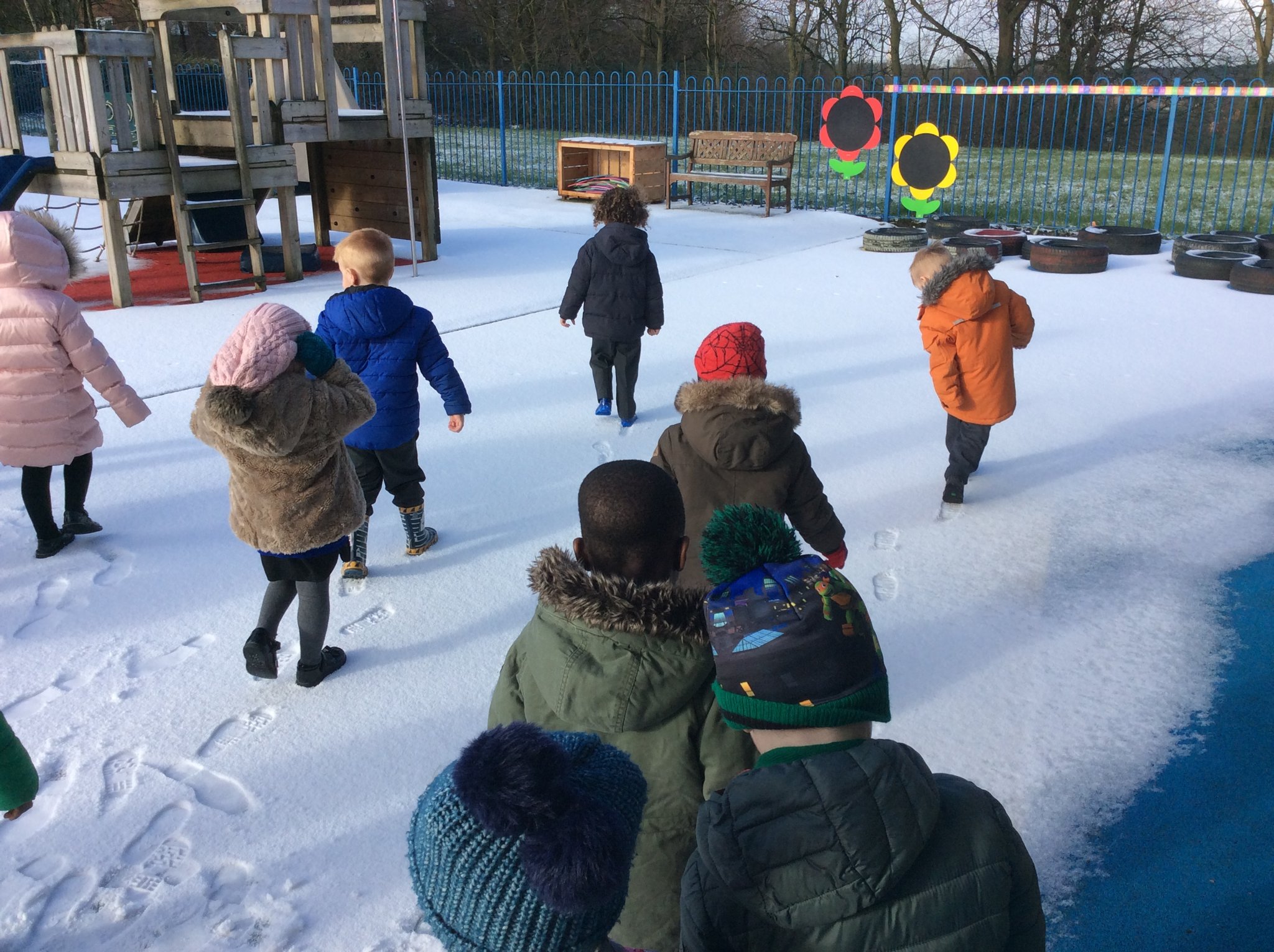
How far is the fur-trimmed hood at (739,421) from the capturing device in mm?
2828

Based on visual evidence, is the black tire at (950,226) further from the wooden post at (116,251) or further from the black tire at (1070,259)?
the wooden post at (116,251)

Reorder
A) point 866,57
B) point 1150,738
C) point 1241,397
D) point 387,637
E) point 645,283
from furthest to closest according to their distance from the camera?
1. point 866,57
2. point 1241,397
3. point 645,283
4. point 387,637
5. point 1150,738

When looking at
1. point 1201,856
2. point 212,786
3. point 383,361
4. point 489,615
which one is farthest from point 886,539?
point 212,786

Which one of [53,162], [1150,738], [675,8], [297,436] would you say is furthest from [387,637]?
[675,8]

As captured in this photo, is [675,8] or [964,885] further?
[675,8]

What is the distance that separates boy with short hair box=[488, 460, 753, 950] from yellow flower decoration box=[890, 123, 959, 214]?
10.4m

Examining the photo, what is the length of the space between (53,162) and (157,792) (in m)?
7.16

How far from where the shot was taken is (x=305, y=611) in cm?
312

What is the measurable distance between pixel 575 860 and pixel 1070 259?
10079mm

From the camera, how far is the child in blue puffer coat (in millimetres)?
3676

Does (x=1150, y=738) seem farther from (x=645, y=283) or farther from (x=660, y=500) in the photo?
(x=645, y=283)

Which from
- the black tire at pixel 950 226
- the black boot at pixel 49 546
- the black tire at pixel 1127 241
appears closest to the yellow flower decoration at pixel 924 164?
the black tire at pixel 950 226

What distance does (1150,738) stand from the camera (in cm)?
296

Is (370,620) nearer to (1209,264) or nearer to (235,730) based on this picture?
(235,730)
